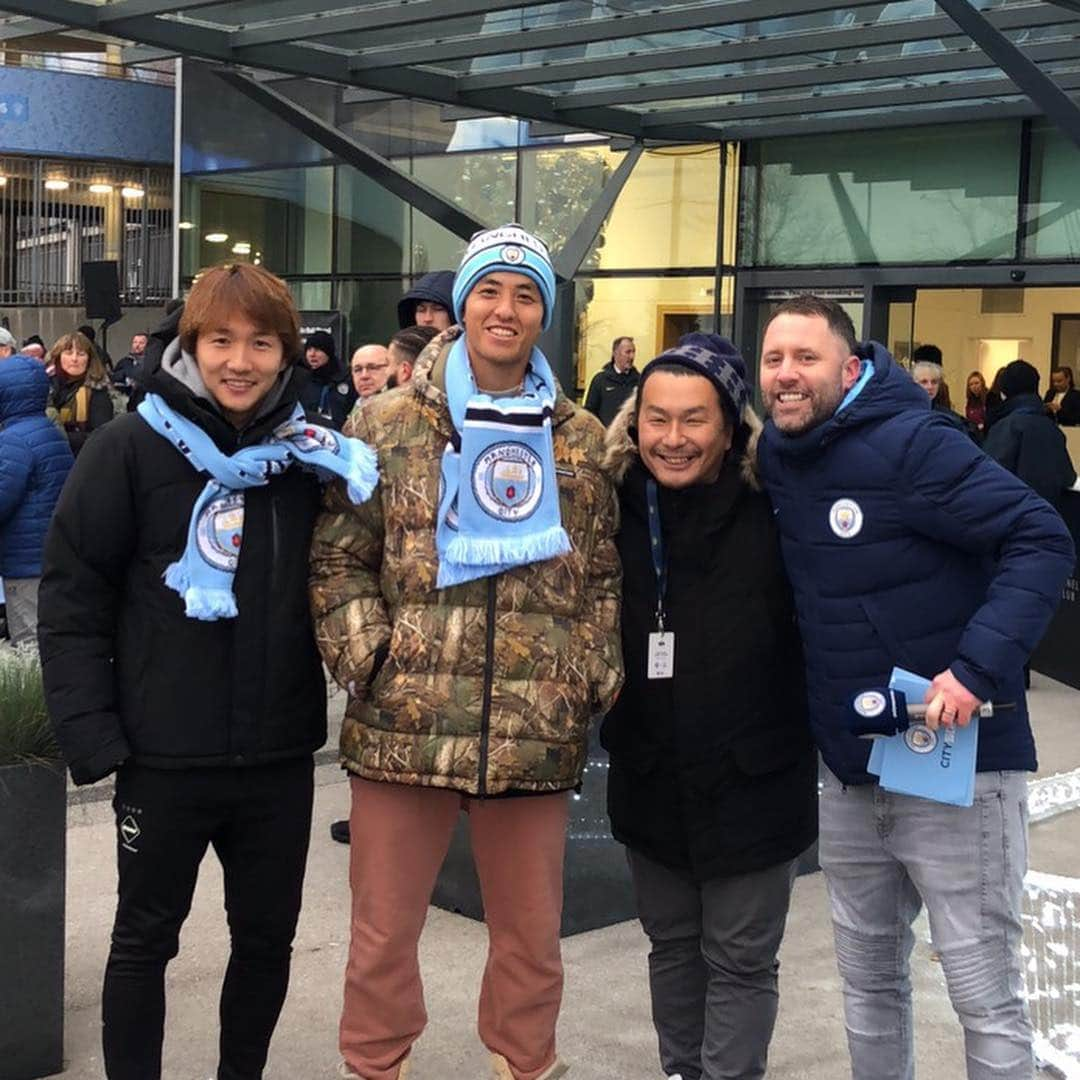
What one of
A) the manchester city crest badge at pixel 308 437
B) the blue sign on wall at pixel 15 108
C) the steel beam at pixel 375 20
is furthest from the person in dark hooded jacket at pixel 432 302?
the blue sign on wall at pixel 15 108

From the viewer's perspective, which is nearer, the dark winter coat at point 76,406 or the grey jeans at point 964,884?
the grey jeans at point 964,884

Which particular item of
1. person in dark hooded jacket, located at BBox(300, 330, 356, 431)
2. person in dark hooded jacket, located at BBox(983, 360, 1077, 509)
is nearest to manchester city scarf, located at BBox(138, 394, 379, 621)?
person in dark hooded jacket, located at BBox(300, 330, 356, 431)

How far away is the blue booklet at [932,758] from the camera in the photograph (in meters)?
2.95

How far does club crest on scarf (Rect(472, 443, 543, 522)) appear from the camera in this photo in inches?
125

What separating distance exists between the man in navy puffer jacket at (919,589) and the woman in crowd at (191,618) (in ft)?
3.04

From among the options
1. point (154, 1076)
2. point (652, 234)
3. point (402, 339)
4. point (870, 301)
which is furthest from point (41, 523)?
point (652, 234)

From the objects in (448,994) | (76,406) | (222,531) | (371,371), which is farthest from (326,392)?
(222,531)

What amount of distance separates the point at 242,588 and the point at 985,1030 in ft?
5.64

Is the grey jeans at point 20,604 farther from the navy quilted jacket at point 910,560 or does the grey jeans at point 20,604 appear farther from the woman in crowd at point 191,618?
the navy quilted jacket at point 910,560

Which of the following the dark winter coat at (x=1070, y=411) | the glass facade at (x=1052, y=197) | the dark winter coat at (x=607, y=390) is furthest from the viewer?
the dark winter coat at (x=1070, y=411)

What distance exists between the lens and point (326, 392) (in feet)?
30.3

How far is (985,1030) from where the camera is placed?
3076mm

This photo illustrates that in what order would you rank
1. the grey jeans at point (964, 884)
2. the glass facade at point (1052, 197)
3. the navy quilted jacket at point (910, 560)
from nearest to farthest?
the navy quilted jacket at point (910, 560), the grey jeans at point (964, 884), the glass facade at point (1052, 197)

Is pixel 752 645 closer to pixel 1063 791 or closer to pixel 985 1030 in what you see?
pixel 985 1030
